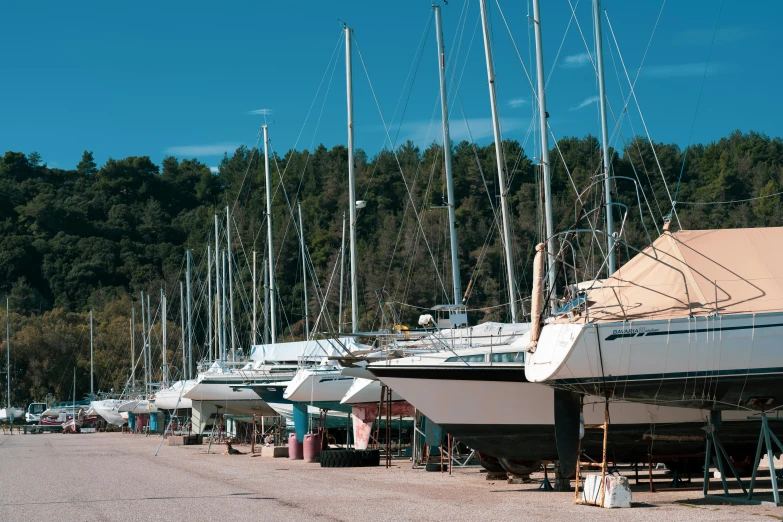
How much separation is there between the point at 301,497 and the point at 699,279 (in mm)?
7281

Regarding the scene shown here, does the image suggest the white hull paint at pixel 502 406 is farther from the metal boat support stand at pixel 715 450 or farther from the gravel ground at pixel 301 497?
the gravel ground at pixel 301 497

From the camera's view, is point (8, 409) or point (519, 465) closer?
point (519, 465)

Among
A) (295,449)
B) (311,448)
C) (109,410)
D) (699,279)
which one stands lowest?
(109,410)

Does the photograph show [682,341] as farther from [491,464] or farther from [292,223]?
[292,223]

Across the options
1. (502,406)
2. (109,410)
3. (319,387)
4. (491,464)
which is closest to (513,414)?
(502,406)

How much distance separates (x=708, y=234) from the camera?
1585 centimetres

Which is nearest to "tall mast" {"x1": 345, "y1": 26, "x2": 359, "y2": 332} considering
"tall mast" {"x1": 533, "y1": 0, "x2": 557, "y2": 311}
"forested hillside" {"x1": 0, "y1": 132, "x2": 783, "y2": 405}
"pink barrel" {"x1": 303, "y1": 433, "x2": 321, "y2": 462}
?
"forested hillside" {"x1": 0, "y1": 132, "x2": 783, "y2": 405}

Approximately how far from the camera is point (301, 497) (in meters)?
15.8

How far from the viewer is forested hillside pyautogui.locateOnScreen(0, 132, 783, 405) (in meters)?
54.7

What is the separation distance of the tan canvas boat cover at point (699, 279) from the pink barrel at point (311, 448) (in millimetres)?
13196

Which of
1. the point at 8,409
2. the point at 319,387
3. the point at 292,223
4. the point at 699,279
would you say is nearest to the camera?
the point at 699,279

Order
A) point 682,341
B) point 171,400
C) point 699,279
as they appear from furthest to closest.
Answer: point 171,400 → point 699,279 → point 682,341

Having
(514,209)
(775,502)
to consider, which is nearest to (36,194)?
(514,209)

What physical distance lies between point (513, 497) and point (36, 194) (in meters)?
134
